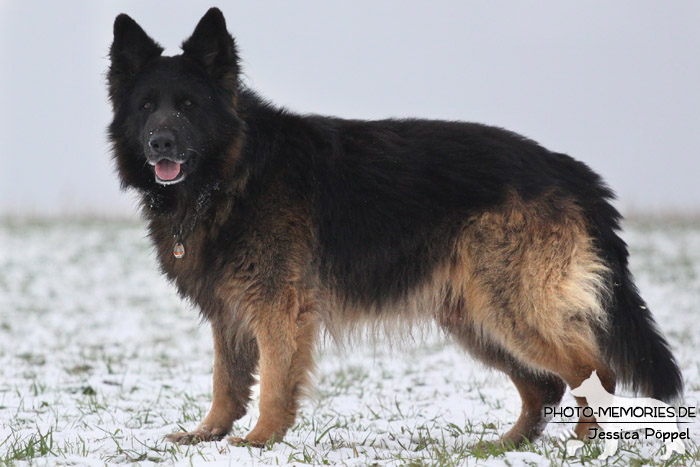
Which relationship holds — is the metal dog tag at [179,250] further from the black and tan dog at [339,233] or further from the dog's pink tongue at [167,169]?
the dog's pink tongue at [167,169]

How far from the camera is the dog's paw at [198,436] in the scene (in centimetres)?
421

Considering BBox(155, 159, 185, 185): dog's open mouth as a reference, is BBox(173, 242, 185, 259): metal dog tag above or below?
below

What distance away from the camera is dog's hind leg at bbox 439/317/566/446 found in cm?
455

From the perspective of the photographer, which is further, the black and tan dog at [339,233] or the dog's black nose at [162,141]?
the black and tan dog at [339,233]

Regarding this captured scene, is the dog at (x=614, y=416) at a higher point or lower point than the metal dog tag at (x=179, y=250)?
lower

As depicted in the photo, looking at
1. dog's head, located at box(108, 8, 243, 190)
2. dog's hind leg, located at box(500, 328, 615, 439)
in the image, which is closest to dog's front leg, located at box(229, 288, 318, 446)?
dog's head, located at box(108, 8, 243, 190)

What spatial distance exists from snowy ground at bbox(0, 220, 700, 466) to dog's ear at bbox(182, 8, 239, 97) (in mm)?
1561

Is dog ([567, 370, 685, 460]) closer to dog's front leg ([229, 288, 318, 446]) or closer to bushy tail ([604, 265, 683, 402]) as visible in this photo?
bushy tail ([604, 265, 683, 402])

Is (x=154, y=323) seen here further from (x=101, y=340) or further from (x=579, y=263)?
(x=579, y=263)

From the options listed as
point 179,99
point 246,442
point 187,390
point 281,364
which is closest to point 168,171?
point 179,99

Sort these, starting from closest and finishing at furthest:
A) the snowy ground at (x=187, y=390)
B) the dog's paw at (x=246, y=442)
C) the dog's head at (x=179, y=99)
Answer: the snowy ground at (x=187, y=390) < the dog's paw at (x=246, y=442) < the dog's head at (x=179, y=99)

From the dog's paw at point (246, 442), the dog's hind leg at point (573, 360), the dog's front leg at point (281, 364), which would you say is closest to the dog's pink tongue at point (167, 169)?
the dog's front leg at point (281, 364)

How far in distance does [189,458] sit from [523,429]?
2133mm

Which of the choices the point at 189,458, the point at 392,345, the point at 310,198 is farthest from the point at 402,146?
the point at 189,458
